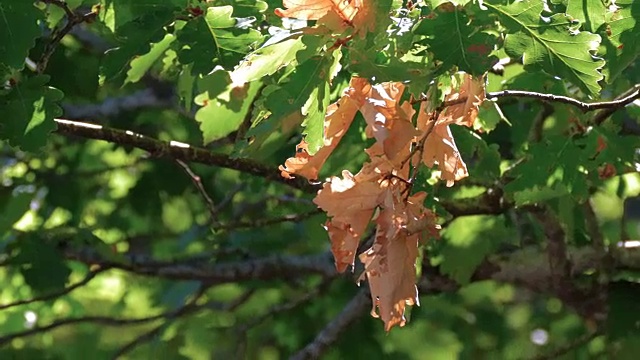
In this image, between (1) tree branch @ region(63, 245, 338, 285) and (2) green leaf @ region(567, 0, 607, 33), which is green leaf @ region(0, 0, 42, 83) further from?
(1) tree branch @ region(63, 245, 338, 285)

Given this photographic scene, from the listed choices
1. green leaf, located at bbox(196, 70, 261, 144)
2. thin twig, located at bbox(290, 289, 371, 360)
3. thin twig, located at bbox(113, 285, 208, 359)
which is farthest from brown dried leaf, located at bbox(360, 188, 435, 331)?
thin twig, located at bbox(113, 285, 208, 359)

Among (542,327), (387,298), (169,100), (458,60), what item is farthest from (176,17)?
(542,327)

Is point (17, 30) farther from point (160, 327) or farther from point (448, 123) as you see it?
point (160, 327)

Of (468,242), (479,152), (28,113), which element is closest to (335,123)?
(28,113)

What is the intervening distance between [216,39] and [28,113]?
Result: 36 centimetres

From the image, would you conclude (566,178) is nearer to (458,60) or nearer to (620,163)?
(620,163)

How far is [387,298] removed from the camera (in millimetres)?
1107

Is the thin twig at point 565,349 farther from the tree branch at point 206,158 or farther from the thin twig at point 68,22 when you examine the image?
the thin twig at point 68,22

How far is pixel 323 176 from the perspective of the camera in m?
2.48

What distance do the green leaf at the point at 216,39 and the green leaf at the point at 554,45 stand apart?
0.41 metres

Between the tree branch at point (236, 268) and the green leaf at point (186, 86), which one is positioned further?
the tree branch at point (236, 268)

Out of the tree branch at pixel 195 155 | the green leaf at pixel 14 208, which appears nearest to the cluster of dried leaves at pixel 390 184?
the tree branch at pixel 195 155

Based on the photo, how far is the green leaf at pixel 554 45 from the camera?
1193mm

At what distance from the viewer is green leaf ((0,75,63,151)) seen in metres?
1.56
